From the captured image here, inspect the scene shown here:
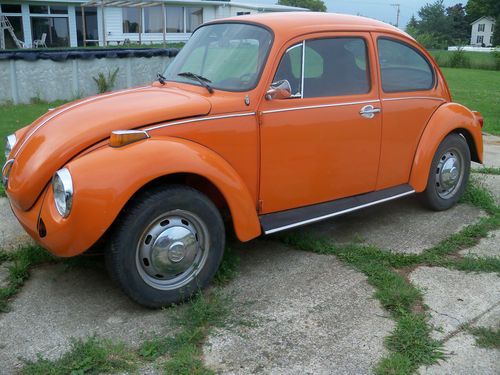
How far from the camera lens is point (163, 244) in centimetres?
341

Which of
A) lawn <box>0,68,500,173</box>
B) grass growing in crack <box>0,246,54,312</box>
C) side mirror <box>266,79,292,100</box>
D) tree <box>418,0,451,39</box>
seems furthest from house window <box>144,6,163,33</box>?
tree <box>418,0,451,39</box>

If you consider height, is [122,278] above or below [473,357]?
above

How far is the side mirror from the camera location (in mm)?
3830

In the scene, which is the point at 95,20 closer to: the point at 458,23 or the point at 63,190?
the point at 63,190

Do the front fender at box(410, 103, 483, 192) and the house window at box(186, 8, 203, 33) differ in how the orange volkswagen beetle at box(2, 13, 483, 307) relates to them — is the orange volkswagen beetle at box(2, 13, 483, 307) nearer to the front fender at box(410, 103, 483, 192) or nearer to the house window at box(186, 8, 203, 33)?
the front fender at box(410, 103, 483, 192)

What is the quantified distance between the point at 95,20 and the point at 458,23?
7652 cm

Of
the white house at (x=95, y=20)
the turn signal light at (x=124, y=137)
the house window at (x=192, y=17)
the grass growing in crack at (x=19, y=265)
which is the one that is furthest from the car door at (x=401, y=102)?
the house window at (x=192, y=17)

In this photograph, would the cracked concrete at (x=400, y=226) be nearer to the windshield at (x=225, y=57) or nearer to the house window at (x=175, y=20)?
the windshield at (x=225, y=57)

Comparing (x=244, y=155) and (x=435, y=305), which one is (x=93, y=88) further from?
(x=435, y=305)

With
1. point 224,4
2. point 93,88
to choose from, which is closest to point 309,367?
point 93,88

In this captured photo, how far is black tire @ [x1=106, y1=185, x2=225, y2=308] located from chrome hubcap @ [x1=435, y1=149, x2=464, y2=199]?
8.64 ft

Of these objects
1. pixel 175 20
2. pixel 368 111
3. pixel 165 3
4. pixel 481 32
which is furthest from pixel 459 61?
pixel 481 32

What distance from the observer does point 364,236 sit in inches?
189

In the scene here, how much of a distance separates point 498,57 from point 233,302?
1141 inches
